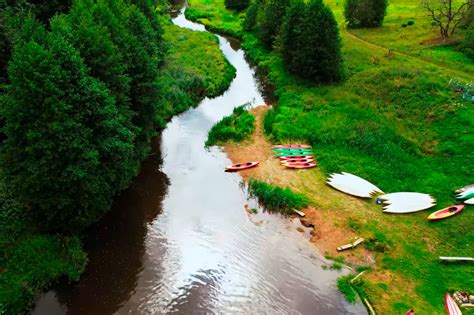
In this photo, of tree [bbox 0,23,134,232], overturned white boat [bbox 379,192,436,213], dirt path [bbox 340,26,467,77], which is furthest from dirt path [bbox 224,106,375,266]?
dirt path [bbox 340,26,467,77]

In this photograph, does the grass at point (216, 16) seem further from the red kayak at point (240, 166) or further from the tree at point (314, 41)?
the red kayak at point (240, 166)

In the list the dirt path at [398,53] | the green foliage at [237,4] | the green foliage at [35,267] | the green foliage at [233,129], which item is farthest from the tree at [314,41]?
the green foliage at [237,4]

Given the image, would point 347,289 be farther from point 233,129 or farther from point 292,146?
point 233,129

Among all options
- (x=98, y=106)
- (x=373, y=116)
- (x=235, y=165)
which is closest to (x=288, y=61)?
(x=373, y=116)

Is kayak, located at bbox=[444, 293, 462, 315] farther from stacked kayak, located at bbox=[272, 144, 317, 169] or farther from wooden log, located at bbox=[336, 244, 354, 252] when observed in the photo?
stacked kayak, located at bbox=[272, 144, 317, 169]

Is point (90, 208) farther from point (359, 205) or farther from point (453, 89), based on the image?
point (453, 89)

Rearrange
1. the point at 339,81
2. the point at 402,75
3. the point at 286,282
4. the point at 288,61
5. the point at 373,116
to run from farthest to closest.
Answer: the point at 288,61 < the point at 339,81 < the point at 402,75 < the point at 373,116 < the point at 286,282
